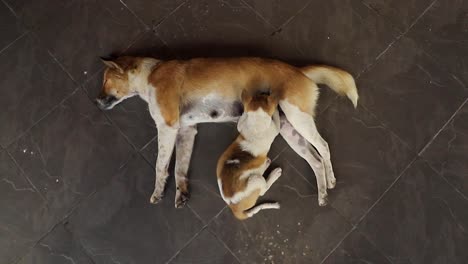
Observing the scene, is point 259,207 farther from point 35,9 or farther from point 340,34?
point 35,9

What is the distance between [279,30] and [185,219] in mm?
1681

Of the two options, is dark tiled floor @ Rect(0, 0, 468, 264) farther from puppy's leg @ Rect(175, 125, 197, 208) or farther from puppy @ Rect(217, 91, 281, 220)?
puppy @ Rect(217, 91, 281, 220)

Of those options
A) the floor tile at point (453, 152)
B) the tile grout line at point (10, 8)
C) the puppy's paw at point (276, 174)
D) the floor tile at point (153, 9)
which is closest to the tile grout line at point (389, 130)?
the floor tile at point (453, 152)

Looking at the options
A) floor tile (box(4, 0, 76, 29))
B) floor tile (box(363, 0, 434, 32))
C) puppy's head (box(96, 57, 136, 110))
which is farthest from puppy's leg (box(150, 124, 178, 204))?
floor tile (box(363, 0, 434, 32))

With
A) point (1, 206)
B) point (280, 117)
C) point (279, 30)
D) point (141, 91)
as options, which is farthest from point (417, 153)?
point (1, 206)

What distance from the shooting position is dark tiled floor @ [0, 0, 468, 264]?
2951 mm

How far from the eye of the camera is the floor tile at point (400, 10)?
330cm

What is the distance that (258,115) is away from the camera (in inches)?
101

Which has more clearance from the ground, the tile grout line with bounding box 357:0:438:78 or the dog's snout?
the dog's snout

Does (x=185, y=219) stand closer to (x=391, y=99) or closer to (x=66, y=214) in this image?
(x=66, y=214)

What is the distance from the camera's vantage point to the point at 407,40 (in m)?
3.26

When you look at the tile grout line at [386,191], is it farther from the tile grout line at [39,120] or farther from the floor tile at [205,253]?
the tile grout line at [39,120]

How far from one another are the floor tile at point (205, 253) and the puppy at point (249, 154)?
412mm

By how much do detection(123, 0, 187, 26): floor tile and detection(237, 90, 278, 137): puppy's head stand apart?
1242 millimetres
